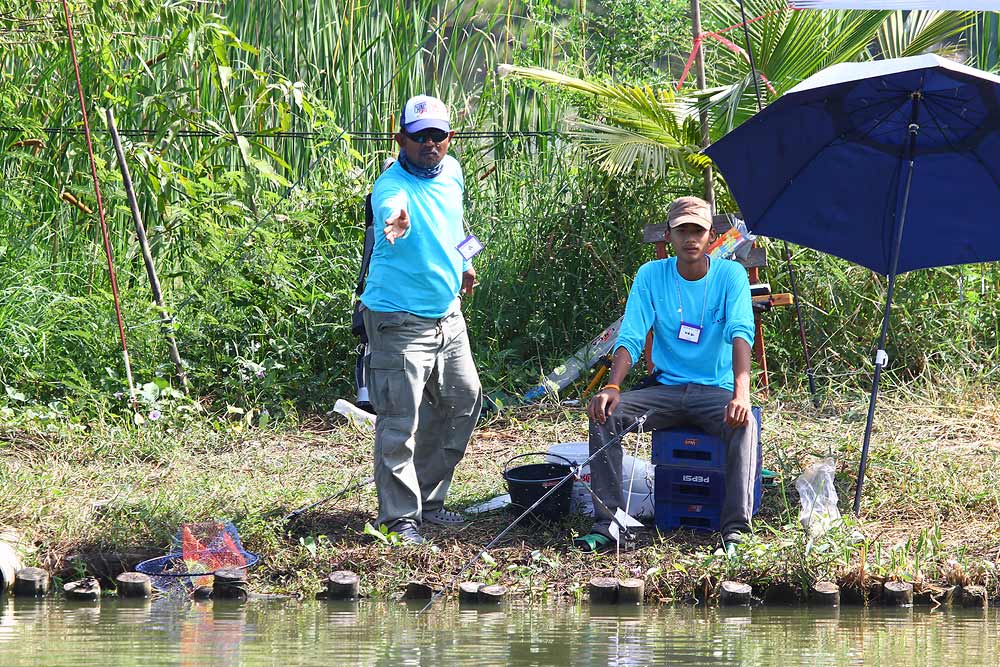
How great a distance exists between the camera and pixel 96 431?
25.9 ft

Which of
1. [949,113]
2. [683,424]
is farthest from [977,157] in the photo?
[683,424]

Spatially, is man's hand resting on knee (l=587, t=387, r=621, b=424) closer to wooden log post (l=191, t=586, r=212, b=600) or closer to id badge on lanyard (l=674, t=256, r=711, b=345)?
id badge on lanyard (l=674, t=256, r=711, b=345)

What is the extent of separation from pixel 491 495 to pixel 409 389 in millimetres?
1074

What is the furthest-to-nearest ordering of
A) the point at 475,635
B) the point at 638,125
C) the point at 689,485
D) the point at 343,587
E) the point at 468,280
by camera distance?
the point at 638,125
the point at 468,280
the point at 689,485
the point at 343,587
the point at 475,635

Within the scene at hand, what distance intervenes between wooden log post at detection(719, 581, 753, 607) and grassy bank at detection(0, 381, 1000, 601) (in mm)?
105

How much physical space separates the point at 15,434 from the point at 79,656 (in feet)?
11.9

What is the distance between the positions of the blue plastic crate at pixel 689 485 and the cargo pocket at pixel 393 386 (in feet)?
3.82

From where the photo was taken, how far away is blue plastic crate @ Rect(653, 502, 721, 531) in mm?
6223

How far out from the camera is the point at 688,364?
636 cm

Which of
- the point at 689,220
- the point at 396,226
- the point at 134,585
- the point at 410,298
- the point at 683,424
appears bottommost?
the point at 134,585

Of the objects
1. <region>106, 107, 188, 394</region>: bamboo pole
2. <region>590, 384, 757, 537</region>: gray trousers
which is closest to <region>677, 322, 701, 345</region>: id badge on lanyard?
<region>590, 384, 757, 537</region>: gray trousers

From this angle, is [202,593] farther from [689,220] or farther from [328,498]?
[689,220]

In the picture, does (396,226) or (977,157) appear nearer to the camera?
(396,226)

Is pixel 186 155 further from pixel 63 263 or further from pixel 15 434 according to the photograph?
pixel 15 434
